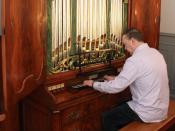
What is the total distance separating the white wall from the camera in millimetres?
4199

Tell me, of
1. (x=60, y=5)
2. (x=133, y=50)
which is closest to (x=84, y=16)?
(x=60, y=5)

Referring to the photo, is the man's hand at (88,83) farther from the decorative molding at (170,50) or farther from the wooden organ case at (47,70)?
the decorative molding at (170,50)

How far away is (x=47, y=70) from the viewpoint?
271 centimetres

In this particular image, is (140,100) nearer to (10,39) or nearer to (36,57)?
(36,57)

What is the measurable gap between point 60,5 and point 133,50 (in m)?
0.76

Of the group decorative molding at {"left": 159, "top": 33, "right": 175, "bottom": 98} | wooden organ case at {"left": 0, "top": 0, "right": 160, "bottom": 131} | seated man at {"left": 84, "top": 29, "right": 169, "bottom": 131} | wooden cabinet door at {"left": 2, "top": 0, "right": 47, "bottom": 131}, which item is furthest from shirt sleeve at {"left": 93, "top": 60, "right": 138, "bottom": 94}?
decorative molding at {"left": 159, "top": 33, "right": 175, "bottom": 98}

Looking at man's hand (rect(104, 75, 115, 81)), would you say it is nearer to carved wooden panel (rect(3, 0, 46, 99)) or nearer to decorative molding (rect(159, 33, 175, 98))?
carved wooden panel (rect(3, 0, 46, 99))

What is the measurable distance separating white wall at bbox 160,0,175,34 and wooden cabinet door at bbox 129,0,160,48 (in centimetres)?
60

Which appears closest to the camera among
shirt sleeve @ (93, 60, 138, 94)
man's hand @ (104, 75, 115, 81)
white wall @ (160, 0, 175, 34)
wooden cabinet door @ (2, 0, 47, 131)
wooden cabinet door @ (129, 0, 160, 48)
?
wooden cabinet door @ (2, 0, 47, 131)

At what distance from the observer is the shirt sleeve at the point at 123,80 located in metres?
2.73

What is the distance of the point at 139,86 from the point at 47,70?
2.60 feet

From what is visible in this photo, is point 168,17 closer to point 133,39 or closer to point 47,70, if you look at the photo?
point 133,39

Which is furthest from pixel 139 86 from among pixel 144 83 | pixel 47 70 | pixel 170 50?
pixel 170 50

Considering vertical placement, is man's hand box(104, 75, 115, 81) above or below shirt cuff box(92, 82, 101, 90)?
above
